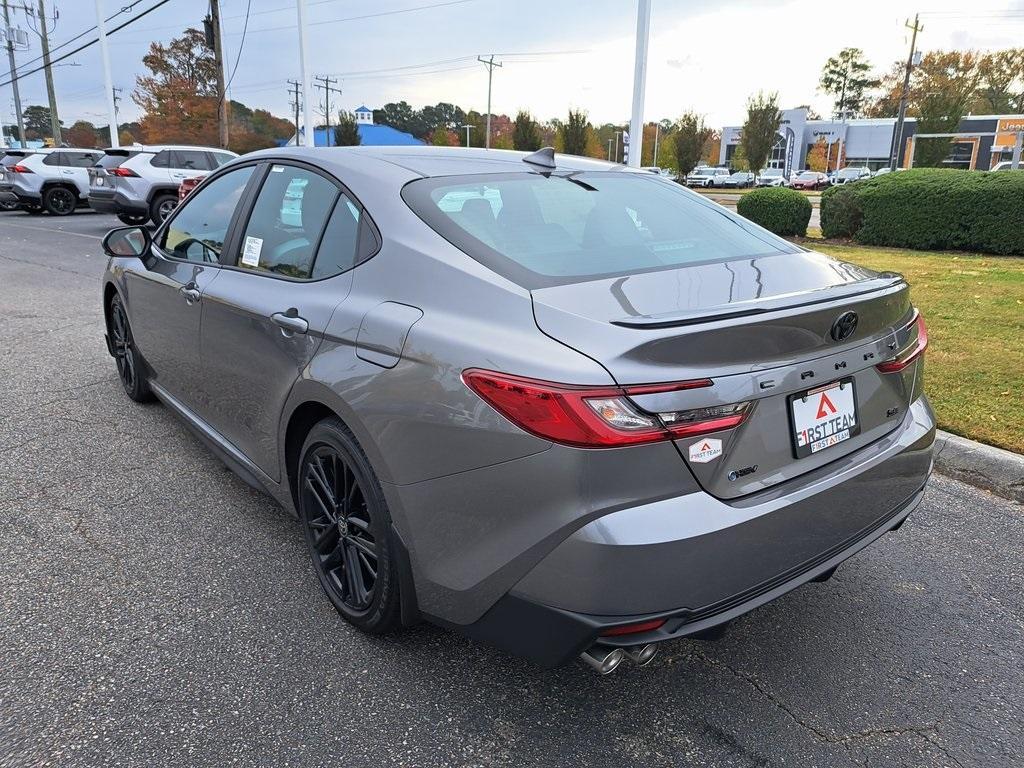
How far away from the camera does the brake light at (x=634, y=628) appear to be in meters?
1.81

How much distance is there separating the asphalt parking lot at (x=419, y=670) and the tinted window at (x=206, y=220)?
1.22 metres

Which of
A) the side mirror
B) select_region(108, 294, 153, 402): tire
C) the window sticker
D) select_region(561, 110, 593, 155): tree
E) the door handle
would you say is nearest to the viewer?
the door handle

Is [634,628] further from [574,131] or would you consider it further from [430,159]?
[574,131]

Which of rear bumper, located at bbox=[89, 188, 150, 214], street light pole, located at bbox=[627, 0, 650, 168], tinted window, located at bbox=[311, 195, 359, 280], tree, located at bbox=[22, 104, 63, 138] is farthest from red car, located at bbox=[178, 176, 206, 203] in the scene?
tree, located at bbox=[22, 104, 63, 138]

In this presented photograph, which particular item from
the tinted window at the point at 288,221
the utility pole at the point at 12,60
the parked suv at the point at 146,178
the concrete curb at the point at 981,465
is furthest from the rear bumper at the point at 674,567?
the utility pole at the point at 12,60

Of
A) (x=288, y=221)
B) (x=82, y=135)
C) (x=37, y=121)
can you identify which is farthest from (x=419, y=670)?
(x=37, y=121)

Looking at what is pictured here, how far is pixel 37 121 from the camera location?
3912 inches

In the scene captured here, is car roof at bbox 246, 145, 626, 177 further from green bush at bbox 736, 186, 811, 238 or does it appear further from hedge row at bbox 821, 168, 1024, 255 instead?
green bush at bbox 736, 186, 811, 238

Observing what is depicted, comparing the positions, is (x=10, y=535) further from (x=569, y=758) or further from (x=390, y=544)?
(x=569, y=758)

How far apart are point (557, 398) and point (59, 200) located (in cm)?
2322

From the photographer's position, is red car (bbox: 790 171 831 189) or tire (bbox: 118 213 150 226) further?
red car (bbox: 790 171 831 189)

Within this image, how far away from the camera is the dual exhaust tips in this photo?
1.87 metres

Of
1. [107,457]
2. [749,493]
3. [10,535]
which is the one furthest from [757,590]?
[107,457]

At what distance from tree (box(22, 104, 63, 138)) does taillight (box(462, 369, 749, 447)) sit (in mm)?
117525
